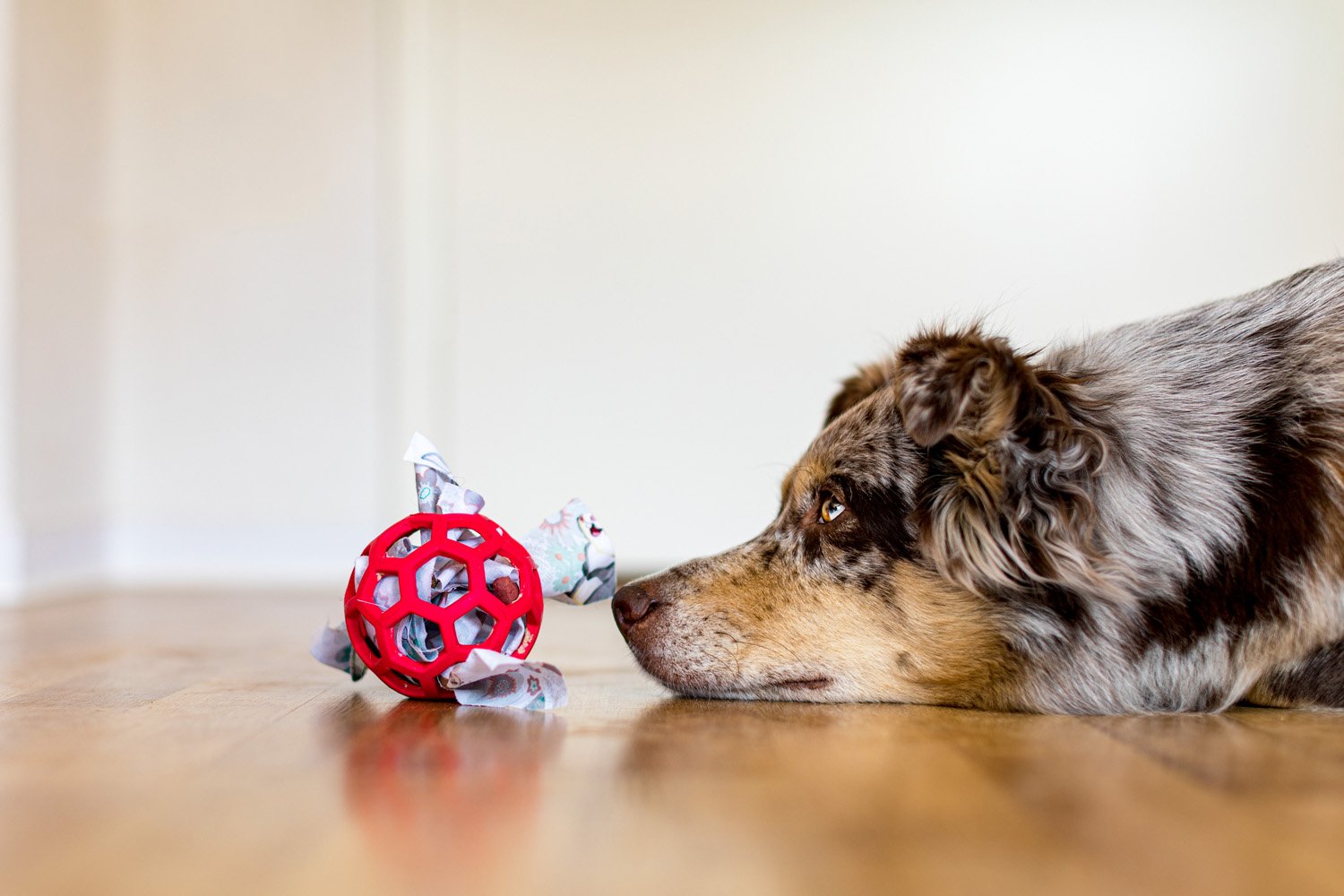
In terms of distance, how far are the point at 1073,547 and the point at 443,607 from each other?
1.00m

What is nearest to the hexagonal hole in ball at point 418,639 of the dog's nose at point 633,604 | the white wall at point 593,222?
the dog's nose at point 633,604

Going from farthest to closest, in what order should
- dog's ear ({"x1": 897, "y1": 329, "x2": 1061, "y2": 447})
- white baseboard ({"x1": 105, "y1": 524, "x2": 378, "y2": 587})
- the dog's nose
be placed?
white baseboard ({"x1": 105, "y1": 524, "x2": 378, "y2": 587})
the dog's nose
dog's ear ({"x1": 897, "y1": 329, "x2": 1061, "y2": 447})

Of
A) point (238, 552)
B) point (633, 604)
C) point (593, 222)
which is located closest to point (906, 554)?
point (633, 604)

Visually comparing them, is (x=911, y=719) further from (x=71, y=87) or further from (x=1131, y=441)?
(x=71, y=87)

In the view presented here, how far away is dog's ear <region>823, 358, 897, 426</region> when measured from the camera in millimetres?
2422

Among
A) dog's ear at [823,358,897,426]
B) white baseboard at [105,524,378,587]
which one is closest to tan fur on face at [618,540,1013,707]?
dog's ear at [823,358,897,426]

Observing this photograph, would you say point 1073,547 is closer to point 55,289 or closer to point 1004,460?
point 1004,460

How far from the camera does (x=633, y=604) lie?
2.02m

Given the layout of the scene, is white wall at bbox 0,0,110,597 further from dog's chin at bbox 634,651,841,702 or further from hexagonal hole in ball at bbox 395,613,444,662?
dog's chin at bbox 634,651,841,702

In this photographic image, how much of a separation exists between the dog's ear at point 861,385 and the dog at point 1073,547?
400 millimetres

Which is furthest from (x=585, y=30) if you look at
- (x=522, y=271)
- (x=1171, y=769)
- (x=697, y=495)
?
(x=1171, y=769)

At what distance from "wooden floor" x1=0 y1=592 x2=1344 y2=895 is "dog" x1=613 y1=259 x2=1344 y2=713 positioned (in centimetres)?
8

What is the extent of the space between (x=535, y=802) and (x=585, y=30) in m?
4.59

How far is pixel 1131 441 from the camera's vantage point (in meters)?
1.84
